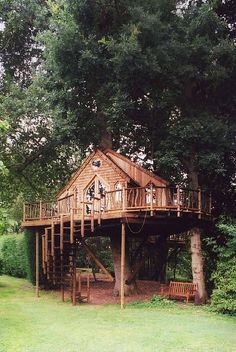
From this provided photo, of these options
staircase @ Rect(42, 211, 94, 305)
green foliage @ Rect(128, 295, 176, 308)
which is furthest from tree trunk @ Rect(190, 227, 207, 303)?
staircase @ Rect(42, 211, 94, 305)

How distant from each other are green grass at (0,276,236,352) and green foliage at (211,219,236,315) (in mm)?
578

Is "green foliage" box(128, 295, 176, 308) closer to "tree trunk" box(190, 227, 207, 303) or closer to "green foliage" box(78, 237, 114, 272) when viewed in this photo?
"tree trunk" box(190, 227, 207, 303)

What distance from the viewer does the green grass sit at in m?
11.6

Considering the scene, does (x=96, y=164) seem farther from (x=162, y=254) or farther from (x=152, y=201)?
(x=162, y=254)

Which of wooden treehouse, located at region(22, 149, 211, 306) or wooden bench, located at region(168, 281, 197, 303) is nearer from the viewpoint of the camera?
wooden treehouse, located at region(22, 149, 211, 306)

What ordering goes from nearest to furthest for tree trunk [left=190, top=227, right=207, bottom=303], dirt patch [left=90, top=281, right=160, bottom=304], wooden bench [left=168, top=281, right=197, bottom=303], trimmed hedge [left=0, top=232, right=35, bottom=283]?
wooden bench [left=168, top=281, right=197, bottom=303] < tree trunk [left=190, top=227, right=207, bottom=303] < dirt patch [left=90, top=281, right=160, bottom=304] < trimmed hedge [left=0, top=232, right=35, bottom=283]

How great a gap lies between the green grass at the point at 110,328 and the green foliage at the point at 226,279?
1.90 ft

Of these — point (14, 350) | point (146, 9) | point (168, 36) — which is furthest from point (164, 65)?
point (14, 350)

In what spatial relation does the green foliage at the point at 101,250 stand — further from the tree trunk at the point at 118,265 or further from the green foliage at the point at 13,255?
the tree trunk at the point at 118,265

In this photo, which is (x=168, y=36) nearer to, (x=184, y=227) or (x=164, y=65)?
(x=164, y=65)

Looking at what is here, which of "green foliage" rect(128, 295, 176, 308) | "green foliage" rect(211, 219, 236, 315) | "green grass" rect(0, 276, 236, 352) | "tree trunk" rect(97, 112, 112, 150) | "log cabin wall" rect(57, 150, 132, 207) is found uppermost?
"tree trunk" rect(97, 112, 112, 150)

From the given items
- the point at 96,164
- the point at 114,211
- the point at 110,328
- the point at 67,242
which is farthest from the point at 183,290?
the point at 96,164

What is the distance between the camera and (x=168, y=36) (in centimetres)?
1972

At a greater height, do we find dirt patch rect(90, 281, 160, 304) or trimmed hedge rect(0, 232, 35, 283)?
trimmed hedge rect(0, 232, 35, 283)
